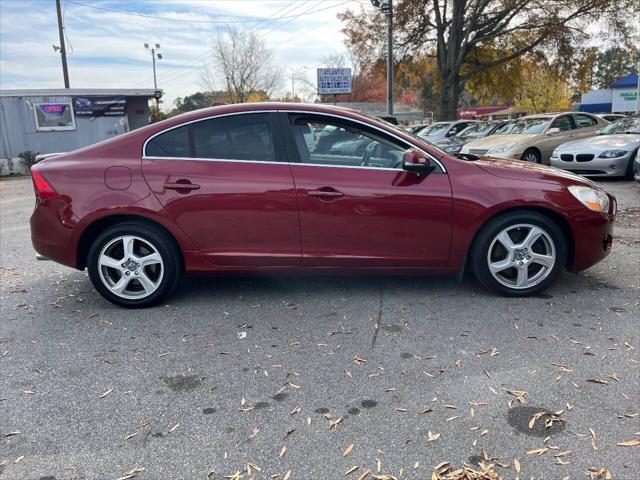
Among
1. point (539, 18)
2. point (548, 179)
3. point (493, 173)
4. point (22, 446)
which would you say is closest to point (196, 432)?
point (22, 446)

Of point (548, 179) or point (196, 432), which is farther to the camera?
point (548, 179)

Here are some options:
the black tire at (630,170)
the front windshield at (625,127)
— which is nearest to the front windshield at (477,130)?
the front windshield at (625,127)

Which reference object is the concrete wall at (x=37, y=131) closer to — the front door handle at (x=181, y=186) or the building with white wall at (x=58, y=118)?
the building with white wall at (x=58, y=118)

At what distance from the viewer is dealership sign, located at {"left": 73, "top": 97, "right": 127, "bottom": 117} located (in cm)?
1966

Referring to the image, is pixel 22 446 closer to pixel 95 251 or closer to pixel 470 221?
pixel 95 251

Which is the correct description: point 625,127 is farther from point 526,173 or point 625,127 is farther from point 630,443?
point 630,443

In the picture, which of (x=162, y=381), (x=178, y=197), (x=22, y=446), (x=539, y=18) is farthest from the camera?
(x=539, y=18)

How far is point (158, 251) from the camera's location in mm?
4137

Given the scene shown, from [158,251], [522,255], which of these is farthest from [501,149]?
[158,251]

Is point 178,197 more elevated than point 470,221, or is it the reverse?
point 178,197

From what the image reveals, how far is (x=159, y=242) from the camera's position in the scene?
412cm

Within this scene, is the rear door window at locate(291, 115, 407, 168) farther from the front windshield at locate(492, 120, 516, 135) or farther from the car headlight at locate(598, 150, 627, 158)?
the front windshield at locate(492, 120, 516, 135)

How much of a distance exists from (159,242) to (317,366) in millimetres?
1712

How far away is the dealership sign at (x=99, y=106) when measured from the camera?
19.7 m
